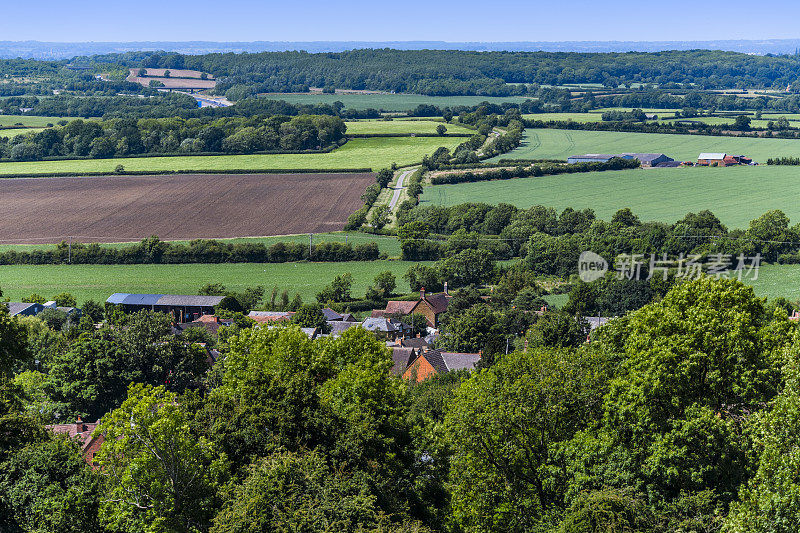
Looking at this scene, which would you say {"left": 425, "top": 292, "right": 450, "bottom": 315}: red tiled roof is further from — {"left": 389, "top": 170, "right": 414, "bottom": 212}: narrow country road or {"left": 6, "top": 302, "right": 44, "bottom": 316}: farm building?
{"left": 389, "top": 170, "right": 414, "bottom": 212}: narrow country road

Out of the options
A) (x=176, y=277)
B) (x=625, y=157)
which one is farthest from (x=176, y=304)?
(x=625, y=157)

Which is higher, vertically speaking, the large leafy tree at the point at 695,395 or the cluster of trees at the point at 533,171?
the large leafy tree at the point at 695,395

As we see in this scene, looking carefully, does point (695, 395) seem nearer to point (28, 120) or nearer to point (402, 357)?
point (402, 357)

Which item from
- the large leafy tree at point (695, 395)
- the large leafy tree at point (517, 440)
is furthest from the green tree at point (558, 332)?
the large leafy tree at point (695, 395)

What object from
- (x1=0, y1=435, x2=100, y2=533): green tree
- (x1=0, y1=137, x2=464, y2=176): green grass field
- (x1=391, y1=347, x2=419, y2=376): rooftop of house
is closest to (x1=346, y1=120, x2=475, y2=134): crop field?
(x1=0, y1=137, x2=464, y2=176): green grass field

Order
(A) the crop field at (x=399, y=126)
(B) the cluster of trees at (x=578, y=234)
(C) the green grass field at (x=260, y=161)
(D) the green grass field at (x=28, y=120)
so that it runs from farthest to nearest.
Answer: (D) the green grass field at (x=28, y=120) < (A) the crop field at (x=399, y=126) < (C) the green grass field at (x=260, y=161) < (B) the cluster of trees at (x=578, y=234)

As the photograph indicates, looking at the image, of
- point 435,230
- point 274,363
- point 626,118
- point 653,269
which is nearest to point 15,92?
point 626,118

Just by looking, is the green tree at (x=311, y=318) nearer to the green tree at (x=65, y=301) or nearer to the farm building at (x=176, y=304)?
the farm building at (x=176, y=304)
